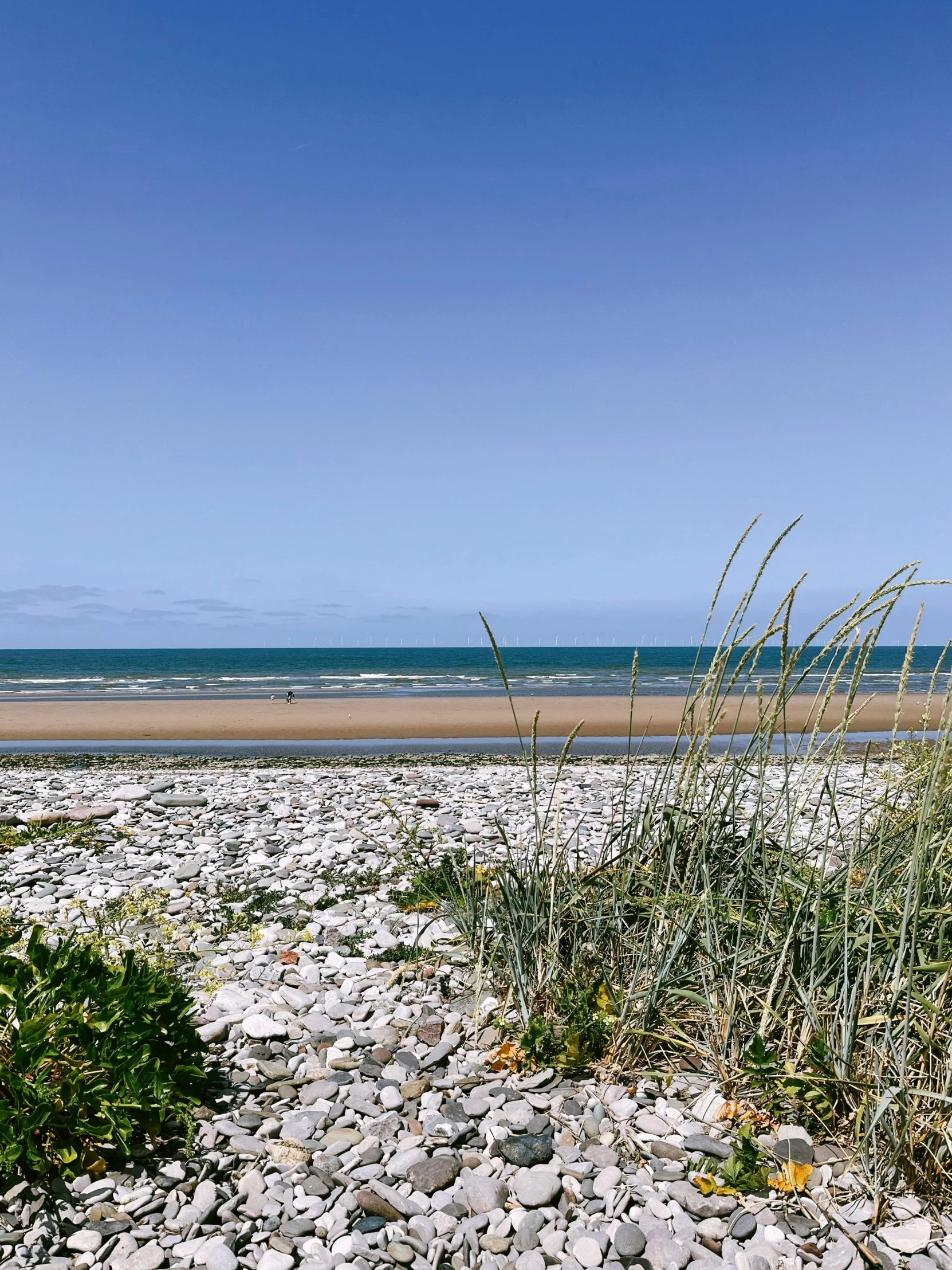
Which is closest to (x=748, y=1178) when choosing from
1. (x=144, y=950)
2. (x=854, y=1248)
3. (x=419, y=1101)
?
(x=854, y=1248)

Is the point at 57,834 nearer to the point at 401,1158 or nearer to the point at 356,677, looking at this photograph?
the point at 401,1158

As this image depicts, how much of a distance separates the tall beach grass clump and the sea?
12.0 metres

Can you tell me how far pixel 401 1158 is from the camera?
3.10 metres

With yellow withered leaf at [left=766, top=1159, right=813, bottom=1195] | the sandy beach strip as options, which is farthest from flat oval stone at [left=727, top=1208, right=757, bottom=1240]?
the sandy beach strip

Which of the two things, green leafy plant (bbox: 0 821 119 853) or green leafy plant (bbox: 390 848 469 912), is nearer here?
green leafy plant (bbox: 390 848 469 912)

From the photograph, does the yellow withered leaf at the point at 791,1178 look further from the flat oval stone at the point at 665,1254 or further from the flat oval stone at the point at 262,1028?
the flat oval stone at the point at 262,1028

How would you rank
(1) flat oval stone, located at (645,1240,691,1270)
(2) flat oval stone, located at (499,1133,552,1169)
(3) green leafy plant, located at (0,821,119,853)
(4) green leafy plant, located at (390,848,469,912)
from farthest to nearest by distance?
(3) green leafy plant, located at (0,821,119,853) → (4) green leafy plant, located at (390,848,469,912) → (2) flat oval stone, located at (499,1133,552,1169) → (1) flat oval stone, located at (645,1240,691,1270)

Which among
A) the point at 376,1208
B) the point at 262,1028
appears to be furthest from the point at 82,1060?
the point at 376,1208

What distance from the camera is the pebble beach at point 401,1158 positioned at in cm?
268

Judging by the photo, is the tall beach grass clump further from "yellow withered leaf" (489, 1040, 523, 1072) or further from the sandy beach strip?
the sandy beach strip

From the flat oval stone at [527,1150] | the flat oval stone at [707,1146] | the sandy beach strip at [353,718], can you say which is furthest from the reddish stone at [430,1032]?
the sandy beach strip at [353,718]

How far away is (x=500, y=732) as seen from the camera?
19922mm

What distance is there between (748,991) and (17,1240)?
2633mm

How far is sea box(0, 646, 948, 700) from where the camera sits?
3244 cm
